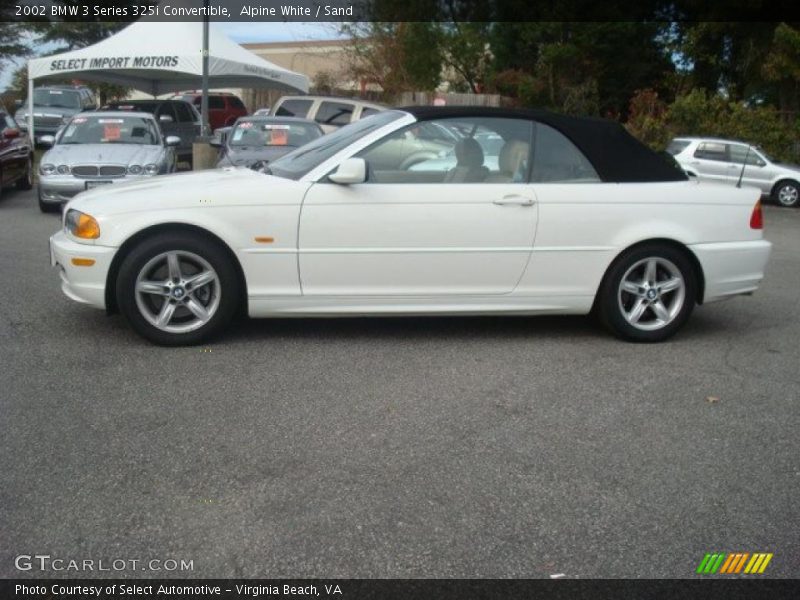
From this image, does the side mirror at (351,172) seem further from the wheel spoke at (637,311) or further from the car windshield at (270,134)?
the car windshield at (270,134)

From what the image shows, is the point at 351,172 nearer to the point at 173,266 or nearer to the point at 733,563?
the point at 173,266

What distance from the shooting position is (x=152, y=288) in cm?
561

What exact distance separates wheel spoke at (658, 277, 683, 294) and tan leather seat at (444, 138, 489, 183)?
1426mm

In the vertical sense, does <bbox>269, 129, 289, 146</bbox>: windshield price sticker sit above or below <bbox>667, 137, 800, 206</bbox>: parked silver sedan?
above

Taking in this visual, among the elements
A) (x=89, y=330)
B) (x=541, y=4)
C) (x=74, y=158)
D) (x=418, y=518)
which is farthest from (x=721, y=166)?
(x=418, y=518)

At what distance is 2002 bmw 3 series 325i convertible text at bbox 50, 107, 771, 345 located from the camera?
5613 millimetres

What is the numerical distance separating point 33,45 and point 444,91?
73.7 feet

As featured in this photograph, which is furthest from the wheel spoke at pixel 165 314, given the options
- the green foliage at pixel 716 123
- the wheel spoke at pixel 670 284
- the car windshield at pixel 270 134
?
the green foliage at pixel 716 123

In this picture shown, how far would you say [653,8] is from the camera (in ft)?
91.6

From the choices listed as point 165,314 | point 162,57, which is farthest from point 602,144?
point 162,57

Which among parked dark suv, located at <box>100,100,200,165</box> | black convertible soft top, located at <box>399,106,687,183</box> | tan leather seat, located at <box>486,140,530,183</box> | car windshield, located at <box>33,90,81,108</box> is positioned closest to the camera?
tan leather seat, located at <box>486,140,530,183</box>

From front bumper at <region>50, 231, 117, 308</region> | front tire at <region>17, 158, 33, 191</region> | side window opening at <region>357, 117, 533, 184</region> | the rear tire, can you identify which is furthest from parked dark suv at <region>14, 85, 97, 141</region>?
side window opening at <region>357, 117, 533, 184</region>

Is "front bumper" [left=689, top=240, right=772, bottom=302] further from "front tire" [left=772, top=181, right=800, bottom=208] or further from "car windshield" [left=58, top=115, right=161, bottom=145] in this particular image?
"front tire" [left=772, top=181, right=800, bottom=208]
